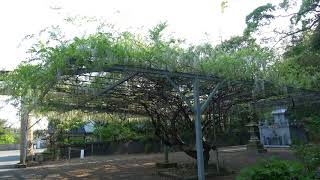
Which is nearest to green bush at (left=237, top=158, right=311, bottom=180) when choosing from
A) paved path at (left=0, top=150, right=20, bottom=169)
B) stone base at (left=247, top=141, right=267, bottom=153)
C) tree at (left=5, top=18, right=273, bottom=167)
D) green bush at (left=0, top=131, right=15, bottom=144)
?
tree at (left=5, top=18, right=273, bottom=167)

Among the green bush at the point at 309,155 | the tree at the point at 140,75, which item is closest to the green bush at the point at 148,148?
the tree at the point at 140,75

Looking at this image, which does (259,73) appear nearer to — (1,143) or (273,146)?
(273,146)

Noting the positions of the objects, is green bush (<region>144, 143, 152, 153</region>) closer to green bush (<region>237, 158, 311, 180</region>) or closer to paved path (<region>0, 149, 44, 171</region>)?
paved path (<region>0, 149, 44, 171</region>)

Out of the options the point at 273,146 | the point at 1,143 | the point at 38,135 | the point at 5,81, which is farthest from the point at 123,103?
the point at 1,143

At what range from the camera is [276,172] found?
4262mm

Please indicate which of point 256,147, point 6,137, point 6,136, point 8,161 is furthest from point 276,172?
point 6,137

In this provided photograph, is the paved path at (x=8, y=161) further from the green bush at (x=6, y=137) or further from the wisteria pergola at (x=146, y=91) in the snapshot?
Result: the green bush at (x=6, y=137)

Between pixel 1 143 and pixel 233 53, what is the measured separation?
2989 centimetres

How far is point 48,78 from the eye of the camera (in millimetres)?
5199

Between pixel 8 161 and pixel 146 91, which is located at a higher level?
pixel 146 91

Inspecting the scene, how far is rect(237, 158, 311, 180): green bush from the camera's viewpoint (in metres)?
4.25

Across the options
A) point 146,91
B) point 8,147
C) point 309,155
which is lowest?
point 8,147

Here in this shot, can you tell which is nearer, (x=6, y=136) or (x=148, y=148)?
(x=148, y=148)

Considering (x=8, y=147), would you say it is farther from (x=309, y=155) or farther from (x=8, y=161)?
(x=309, y=155)
